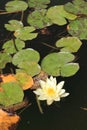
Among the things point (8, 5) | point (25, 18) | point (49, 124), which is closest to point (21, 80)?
point (49, 124)

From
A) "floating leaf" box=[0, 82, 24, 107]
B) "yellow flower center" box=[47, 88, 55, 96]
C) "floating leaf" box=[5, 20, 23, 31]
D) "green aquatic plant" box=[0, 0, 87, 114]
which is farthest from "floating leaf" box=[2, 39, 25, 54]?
"yellow flower center" box=[47, 88, 55, 96]

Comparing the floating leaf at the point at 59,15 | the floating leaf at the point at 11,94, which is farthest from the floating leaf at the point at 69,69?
the floating leaf at the point at 59,15

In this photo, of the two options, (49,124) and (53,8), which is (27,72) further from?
(53,8)

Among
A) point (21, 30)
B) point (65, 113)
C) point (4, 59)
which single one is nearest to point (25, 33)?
point (21, 30)

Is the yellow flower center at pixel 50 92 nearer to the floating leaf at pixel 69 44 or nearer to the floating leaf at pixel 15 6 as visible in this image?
the floating leaf at pixel 69 44

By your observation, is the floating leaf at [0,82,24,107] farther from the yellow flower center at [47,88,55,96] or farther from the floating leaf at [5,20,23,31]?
the floating leaf at [5,20,23,31]

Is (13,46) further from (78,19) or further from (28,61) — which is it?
(78,19)

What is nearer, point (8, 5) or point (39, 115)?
point (39, 115)
